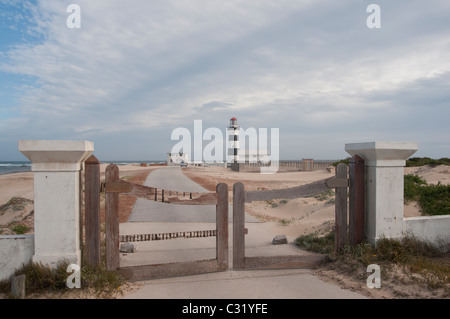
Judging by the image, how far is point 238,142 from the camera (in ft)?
205

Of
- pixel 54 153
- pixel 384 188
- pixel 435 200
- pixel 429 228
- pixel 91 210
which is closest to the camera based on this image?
pixel 54 153

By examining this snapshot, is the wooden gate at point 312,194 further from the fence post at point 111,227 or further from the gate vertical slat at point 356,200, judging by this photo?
the fence post at point 111,227

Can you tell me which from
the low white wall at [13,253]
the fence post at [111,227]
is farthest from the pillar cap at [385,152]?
the low white wall at [13,253]

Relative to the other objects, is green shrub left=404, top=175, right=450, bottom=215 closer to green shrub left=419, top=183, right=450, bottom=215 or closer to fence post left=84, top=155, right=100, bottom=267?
green shrub left=419, top=183, right=450, bottom=215

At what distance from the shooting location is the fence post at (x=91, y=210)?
463 centimetres

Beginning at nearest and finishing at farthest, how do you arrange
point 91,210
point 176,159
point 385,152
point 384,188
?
point 91,210 < point 385,152 < point 384,188 < point 176,159

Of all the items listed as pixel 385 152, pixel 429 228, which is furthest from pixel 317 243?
pixel 385 152

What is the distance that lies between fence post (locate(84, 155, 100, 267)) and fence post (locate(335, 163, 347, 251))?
4039mm

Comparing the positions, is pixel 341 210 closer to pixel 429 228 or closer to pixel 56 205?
pixel 429 228

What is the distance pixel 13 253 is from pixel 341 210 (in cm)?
525

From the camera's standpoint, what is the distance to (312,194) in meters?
5.49

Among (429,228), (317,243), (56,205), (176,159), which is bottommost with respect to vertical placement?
(317,243)
